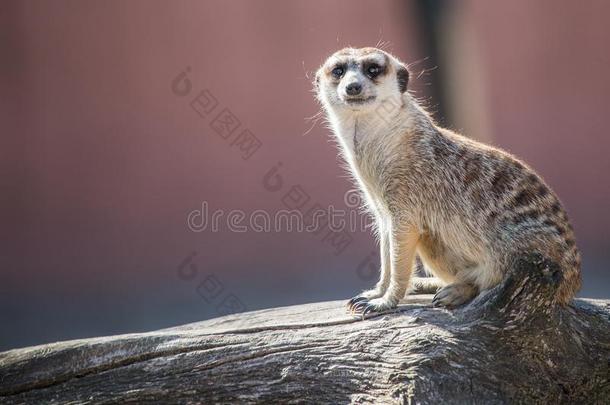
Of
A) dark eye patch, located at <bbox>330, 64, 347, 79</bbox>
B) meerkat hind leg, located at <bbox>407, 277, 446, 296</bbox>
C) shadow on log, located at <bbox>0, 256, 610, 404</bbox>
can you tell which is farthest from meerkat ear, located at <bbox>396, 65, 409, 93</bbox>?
shadow on log, located at <bbox>0, 256, 610, 404</bbox>

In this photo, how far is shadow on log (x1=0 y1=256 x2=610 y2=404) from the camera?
8.75 ft

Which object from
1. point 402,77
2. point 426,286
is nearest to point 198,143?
point 402,77

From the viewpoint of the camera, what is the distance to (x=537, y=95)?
6023 millimetres

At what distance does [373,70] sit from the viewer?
355 cm

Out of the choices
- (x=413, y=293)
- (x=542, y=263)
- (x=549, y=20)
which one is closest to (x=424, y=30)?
(x=549, y=20)

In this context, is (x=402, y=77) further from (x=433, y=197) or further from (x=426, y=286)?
(x=426, y=286)

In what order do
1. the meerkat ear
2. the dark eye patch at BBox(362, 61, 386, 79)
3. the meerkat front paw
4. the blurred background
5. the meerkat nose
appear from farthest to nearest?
the blurred background → the meerkat ear → the dark eye patch at BBox(362, 61, 386, 79) → the meerkat nose → the meerkat front paw

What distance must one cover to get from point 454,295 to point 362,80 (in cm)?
100

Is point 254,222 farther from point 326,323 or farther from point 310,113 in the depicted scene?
point 326,323

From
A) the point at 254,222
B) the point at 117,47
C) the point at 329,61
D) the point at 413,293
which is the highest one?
the point at 117,47

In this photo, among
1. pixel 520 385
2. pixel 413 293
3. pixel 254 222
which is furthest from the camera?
pixel 254 222

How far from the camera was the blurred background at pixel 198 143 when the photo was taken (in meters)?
5.91

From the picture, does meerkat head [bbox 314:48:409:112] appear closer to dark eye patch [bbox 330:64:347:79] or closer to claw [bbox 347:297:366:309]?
dark eye patch [bbox 330:64:347:79]

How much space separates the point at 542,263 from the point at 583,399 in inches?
22.6
